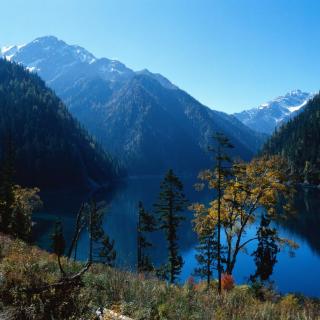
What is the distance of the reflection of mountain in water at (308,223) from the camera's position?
86750 mm

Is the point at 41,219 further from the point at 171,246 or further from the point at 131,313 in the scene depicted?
the point at 131,313

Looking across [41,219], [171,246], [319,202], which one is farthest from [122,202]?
[171,246]

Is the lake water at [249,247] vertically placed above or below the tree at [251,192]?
below

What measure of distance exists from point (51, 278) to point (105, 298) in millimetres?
1534

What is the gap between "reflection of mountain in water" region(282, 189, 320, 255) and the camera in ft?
285

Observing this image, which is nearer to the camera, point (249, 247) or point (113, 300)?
point (113, 300)

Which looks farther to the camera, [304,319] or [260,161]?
[260,161]

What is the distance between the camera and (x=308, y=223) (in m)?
102

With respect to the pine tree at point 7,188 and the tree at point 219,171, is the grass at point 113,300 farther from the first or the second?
the pine tree at point 7,188

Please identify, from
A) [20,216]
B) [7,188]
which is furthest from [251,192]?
[7,188]

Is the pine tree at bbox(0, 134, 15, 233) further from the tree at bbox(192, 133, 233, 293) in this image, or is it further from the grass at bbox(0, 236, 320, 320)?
the grass at bbox(0, 236, 320, 320)

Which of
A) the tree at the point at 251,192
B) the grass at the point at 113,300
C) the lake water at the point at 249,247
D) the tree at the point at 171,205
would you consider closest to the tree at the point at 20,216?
the lake water at the point at 249,247

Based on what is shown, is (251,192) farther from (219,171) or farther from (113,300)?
(113,300)

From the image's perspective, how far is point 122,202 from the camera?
15912 cm
